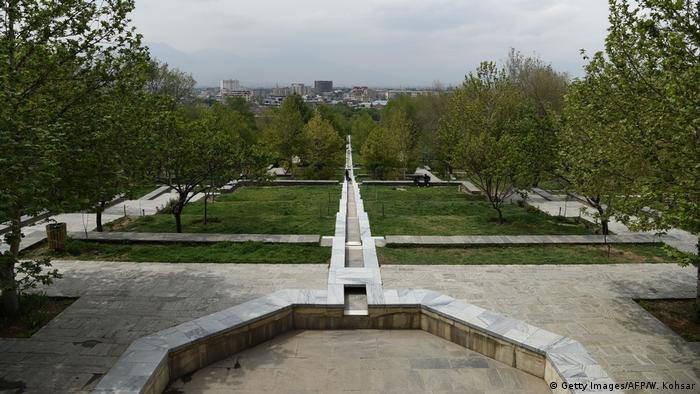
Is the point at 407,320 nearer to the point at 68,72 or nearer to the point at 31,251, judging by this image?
the point at 68,72

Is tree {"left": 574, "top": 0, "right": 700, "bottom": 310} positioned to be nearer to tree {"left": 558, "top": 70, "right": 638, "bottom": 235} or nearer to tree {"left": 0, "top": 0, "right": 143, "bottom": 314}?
tree {"left": 558, "top": 70, "right": 638, "bottom": 235}

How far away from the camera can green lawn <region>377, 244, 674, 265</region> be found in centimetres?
1392

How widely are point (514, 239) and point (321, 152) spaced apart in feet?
71.7

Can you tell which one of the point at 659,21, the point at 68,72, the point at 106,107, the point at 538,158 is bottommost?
the point at 538,158

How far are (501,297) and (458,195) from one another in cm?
1781

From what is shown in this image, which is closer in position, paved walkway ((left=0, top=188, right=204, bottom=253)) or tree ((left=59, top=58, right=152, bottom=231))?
tree ((left=59, top=58, right=152, bottom=231))

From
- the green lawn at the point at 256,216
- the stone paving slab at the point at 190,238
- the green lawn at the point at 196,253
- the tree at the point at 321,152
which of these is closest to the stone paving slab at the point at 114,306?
the green lawn at the point at 196,253

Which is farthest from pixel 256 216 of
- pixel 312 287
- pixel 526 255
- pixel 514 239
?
pixel 526 255

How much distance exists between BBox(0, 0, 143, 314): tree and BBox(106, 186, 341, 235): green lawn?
794 cm

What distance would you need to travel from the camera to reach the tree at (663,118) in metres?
7.99

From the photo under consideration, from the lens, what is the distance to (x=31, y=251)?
14.5 metres

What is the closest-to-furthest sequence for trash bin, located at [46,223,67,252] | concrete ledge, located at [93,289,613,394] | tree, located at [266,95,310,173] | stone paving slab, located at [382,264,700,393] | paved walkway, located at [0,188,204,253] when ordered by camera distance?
concrete ledge, located at [93,289,613,394], stone paving slab, located at [382,264,700,393], trash bin, located at [46,223,67,252], paved walkway, located at [0,188,204,253], tree, located at [266,95,310,173]

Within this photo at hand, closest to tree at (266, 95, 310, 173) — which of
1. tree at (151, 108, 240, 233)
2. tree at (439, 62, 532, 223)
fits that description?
tree at (439, 62, 532, 223)

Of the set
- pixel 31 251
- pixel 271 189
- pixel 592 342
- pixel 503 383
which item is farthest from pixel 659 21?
pixel 271 189
